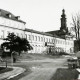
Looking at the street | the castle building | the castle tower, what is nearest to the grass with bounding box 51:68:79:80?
the street

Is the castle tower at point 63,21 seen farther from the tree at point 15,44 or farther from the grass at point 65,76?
the grass at point 65,76

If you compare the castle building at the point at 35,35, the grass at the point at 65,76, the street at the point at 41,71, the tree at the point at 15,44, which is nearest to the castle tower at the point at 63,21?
the castle building at the point at 35,35

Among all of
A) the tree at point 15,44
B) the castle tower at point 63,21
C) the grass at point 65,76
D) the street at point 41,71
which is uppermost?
the castle tower at point 63,21

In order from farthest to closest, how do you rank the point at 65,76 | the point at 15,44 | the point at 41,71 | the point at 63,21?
the point at 63,21 → the point at 15,44 → the point at 41,71 → the point at 65,76

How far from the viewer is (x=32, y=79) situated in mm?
17891

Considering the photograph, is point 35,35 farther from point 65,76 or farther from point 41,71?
point 65,76

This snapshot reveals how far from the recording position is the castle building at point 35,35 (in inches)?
2452

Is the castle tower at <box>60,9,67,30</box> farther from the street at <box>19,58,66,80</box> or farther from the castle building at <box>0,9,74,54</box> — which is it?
the street at <box>19,58,66,80</box>

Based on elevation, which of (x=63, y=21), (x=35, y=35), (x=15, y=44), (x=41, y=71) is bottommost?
(x=41, y=71)

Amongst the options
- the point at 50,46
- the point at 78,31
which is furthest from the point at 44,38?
the point at 78,31

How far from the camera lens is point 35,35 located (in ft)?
261

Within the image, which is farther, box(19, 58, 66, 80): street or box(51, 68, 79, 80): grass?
box(19, 58, 66, 80): street

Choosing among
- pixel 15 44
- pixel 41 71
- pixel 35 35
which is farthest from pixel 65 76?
pixel 35 35

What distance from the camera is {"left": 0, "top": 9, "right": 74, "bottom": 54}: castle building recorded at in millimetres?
62281
